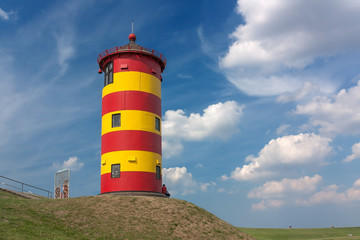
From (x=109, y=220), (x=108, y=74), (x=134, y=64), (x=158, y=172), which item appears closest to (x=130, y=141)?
(x=158, y=172)

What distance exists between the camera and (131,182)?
98.8ft

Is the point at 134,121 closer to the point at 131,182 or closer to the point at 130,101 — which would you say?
the point at 130,101

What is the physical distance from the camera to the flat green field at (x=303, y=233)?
42.4m

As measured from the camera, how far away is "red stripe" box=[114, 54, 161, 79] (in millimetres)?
32500

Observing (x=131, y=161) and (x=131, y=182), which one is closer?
(x=131, y=182)

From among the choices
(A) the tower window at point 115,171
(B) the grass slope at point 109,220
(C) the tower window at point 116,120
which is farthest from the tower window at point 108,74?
(B) the grass slope at point 109,220

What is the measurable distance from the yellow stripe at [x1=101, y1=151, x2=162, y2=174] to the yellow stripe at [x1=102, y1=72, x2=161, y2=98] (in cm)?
577

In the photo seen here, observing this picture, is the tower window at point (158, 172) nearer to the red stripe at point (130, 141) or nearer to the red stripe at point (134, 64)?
the red stripe at point (130, 141)

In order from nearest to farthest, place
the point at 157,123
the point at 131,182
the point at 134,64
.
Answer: the point at 131,182
the point at 134,64
the point at 157,123

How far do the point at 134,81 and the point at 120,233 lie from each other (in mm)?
14728

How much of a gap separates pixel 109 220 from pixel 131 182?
7096mm

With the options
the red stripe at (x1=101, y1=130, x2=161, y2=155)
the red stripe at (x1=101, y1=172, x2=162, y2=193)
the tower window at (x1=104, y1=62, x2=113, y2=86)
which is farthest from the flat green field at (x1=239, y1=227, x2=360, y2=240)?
the tower window at (x1=104, y1=62, x2=113, y2=86)

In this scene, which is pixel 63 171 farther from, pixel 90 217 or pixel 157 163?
pixel 90 217

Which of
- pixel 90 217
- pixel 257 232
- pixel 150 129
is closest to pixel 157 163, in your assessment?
pixel 150 129
